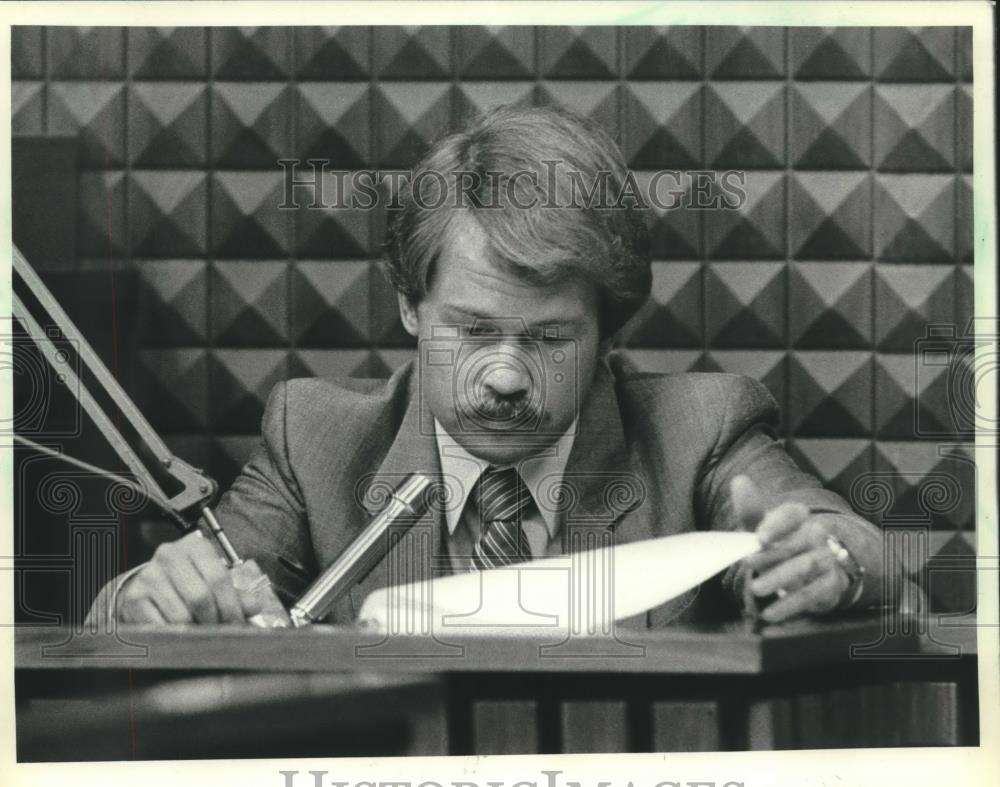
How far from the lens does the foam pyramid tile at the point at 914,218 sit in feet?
9.14

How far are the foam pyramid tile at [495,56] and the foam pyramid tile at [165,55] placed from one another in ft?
1.91

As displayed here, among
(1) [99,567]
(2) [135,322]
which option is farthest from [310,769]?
(2) [135,322]

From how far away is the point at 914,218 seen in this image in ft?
9.15

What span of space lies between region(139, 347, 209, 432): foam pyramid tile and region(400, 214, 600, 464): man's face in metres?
0.48

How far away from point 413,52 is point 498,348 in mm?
695

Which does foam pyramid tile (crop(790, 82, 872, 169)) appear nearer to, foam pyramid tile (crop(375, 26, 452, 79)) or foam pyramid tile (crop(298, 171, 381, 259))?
foam pyramid tile (crop(375, 26, 452, 79))

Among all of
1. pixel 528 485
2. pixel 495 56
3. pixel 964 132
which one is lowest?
pixel 528 485

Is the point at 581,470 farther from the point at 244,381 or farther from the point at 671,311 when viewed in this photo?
the point at 244,381

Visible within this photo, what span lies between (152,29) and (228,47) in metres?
0.18

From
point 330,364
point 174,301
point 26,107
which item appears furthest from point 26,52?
point 330,364

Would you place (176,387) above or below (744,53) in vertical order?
below

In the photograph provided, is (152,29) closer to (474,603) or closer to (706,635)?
(474,603)

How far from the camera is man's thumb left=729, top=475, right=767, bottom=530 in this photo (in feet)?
8.77

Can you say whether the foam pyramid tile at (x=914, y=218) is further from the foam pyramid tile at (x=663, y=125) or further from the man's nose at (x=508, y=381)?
the man's nose at (x=508, y=381)
